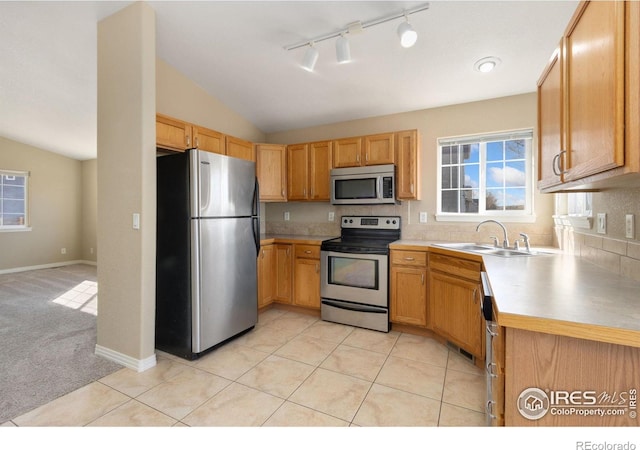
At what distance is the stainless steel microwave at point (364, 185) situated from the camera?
3094 millimetres

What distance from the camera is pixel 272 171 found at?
12.1ft

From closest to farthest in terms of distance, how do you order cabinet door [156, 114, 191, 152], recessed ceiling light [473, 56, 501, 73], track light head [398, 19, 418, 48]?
1. track light head [398, 19, 418, 48]
2. recessed ceiling light [473, 56, 501, 73]
3. cabinet door [156, 114, 191, 152]

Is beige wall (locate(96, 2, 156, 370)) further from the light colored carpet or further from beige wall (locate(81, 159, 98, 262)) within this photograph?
beige wall (locate(81, 159, 98, 262))

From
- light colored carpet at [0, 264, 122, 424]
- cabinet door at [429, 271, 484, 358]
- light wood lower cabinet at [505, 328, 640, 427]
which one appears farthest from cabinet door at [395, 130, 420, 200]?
light colored carpet at [0, 264, 122, 424]

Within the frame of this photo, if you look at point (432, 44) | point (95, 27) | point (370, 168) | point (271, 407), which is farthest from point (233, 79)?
point (271, 407)

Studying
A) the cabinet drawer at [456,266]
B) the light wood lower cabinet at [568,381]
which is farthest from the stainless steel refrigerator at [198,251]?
the light wood lower cabinet at [568,381]

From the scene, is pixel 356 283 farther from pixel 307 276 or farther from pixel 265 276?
pixel 265 276

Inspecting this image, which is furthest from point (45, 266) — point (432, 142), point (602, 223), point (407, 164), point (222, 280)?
point (602, 223)

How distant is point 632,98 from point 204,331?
270 centimetres

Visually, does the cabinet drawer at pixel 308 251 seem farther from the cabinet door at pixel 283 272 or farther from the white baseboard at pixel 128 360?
the white baseboard at pixel 128 360

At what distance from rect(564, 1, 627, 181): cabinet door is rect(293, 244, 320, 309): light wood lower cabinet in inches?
94.7

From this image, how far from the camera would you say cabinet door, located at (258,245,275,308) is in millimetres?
3275

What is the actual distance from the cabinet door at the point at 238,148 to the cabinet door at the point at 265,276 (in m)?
1.16

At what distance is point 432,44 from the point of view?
232 cm
